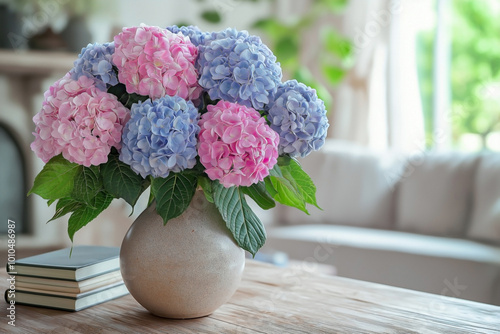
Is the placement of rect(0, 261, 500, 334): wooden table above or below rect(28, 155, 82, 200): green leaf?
below

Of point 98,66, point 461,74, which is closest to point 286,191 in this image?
point 98,66

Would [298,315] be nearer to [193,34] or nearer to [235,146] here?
[235,146]

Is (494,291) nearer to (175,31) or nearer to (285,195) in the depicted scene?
(285,195)

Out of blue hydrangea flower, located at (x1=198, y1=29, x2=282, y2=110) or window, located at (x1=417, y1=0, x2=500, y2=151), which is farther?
window, located at (x1=417, y1=0, x2=500, y2=151)

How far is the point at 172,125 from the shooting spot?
2.58 feet

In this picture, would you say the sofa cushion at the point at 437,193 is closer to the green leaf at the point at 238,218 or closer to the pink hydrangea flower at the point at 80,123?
the green leaf at the point at 238,218

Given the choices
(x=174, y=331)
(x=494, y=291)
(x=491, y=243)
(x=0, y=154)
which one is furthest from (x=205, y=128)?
(x=0, y=154)

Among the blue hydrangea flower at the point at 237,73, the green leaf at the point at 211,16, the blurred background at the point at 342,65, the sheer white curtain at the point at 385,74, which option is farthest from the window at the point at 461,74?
the blue hydrangea flower at the point at 237,73

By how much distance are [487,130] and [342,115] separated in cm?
86

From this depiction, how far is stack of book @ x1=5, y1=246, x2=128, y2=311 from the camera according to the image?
96cm

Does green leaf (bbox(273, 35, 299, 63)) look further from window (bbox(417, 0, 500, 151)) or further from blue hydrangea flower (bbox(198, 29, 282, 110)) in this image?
blue hydrangea flower (bbox(198, 29, 282, 110))

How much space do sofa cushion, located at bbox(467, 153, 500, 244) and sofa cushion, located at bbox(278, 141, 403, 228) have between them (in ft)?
1.37

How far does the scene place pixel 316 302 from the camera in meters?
1.04

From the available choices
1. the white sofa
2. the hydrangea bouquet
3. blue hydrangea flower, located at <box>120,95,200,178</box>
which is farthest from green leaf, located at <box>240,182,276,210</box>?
the white sofa
